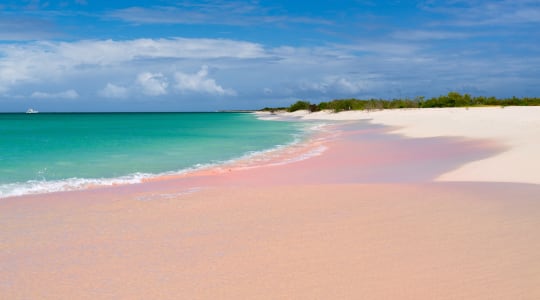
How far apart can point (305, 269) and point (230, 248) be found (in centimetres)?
108

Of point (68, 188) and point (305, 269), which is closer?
point (305, 269)

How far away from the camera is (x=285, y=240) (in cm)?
509

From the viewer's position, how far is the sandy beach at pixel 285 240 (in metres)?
3.76

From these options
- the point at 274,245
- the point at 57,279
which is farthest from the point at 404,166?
the point at 57,279

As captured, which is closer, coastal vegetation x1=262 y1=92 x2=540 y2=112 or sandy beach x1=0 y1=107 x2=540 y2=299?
sandy beach x1=0 y1=107 x2=540 y2=299

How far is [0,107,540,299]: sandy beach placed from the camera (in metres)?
3.76

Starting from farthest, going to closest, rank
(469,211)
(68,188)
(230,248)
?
1. (68,188)
2. (469,211)
3. (230,248)

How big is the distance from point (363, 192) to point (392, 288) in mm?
4411

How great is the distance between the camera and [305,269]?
13.5 feet

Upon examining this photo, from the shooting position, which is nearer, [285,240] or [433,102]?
[285,240]

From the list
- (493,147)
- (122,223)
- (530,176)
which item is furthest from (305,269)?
(493,147)

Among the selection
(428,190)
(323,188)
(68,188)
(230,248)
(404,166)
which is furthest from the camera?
(404,166)

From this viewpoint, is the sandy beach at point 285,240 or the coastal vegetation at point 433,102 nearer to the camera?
the sandy beach at point 285,240

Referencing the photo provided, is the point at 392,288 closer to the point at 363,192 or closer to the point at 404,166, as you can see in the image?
the point at 363,192
